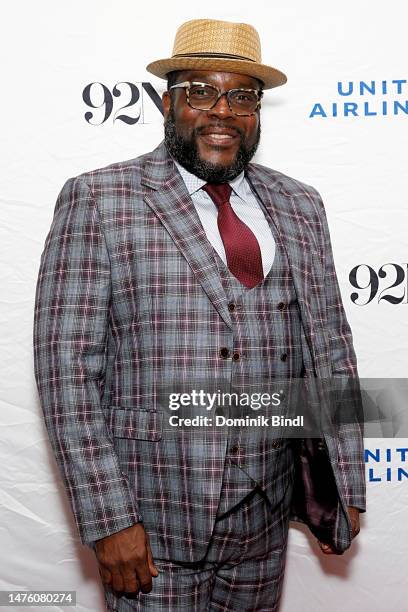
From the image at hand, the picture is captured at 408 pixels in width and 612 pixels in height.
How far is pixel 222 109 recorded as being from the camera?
1.31 metres

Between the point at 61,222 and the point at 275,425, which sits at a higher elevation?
the point at 61,222

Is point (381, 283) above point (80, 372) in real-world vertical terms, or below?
above

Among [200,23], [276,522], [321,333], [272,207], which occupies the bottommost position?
[276,522]

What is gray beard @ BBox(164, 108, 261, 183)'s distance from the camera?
1.33m

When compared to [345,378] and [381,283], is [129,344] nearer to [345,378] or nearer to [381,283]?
[345,378]

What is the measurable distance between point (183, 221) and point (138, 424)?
341 mm

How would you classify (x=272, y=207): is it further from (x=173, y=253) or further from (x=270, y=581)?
(x=270, y=581)

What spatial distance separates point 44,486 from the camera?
1820 mm

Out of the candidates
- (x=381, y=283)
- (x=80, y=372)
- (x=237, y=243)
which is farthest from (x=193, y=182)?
(x=381, y=283)

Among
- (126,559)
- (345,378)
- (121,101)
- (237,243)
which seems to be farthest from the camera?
(121,101)

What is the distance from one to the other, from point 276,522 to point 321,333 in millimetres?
349

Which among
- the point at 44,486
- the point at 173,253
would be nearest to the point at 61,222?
the point at 173,253

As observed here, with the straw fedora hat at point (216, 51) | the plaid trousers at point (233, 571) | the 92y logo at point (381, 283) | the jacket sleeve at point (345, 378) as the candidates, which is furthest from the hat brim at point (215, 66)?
the plaid trousers at point (233, 571)

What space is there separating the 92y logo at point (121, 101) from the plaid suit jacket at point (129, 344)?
44cm
